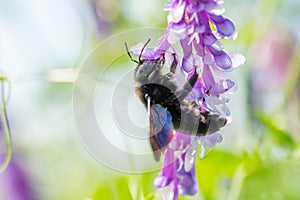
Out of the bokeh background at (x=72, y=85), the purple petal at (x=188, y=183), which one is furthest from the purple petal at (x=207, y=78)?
the bokeh background at (x=72, y=85)

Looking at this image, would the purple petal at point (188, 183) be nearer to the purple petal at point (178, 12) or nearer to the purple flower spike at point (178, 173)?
the purple flower spike at point (178, 173)

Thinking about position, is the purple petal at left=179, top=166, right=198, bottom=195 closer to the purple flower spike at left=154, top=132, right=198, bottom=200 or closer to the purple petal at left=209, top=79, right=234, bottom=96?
the purple flower spike at left=154, top=132, right=198, bottom=200

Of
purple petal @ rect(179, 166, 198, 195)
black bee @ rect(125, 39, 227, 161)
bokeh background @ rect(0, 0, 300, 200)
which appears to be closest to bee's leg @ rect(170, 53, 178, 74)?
black bee @ rect(125, 39, 227, 161)

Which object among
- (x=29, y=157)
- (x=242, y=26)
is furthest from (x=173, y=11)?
(x=29, y=157)

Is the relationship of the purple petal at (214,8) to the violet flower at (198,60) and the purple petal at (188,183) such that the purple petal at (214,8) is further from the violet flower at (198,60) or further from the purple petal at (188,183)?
the purple petal at (188,183)

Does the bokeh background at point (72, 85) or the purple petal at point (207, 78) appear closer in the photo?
the purple petal at point (207, 78)

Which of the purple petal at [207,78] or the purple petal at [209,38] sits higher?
the purple petal at [209,38]

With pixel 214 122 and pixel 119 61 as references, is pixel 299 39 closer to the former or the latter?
pixel 119 61

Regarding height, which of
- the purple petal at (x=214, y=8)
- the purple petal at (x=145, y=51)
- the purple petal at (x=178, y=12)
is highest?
the purple petal at (x=214, y=8)
